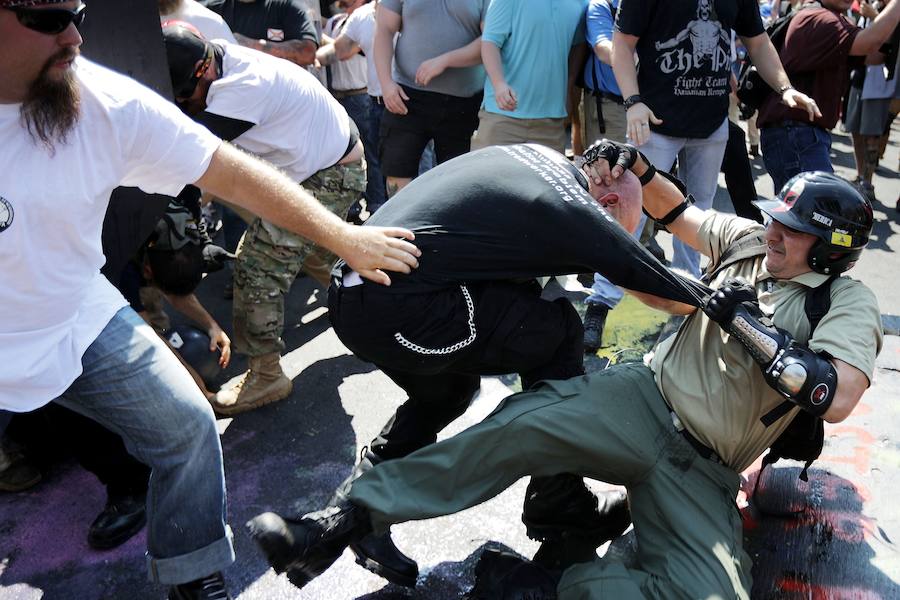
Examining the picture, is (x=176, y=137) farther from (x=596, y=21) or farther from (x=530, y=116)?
(x=596, y=21)

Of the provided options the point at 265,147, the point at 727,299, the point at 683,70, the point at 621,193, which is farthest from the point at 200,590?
the point at 683,70

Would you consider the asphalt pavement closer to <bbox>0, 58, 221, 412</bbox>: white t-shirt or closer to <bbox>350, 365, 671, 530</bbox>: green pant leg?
<bbox>350, 365, 671, 530</bbox>: green pant leg

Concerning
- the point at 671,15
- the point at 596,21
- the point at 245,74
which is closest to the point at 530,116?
the point at 596,21

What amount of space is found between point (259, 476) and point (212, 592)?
95 cm

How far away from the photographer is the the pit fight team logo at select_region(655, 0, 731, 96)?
419cm

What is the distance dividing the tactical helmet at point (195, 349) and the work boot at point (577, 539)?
178 cm

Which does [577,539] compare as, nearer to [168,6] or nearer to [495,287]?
[495,287]

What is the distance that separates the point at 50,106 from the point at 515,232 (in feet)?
4.35

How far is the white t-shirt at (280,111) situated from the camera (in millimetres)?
3537

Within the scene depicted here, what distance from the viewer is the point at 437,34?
4.98m

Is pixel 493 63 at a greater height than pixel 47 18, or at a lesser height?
lesser

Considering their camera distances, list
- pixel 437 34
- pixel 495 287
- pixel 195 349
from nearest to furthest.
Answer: pixel 495 287, pixel 195 349, pixel 437 34

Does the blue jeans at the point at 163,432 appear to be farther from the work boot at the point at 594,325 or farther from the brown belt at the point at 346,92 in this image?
the brown belt at the point at 346,92

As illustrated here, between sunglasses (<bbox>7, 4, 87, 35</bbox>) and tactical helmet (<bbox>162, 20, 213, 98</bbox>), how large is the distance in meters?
1.42
